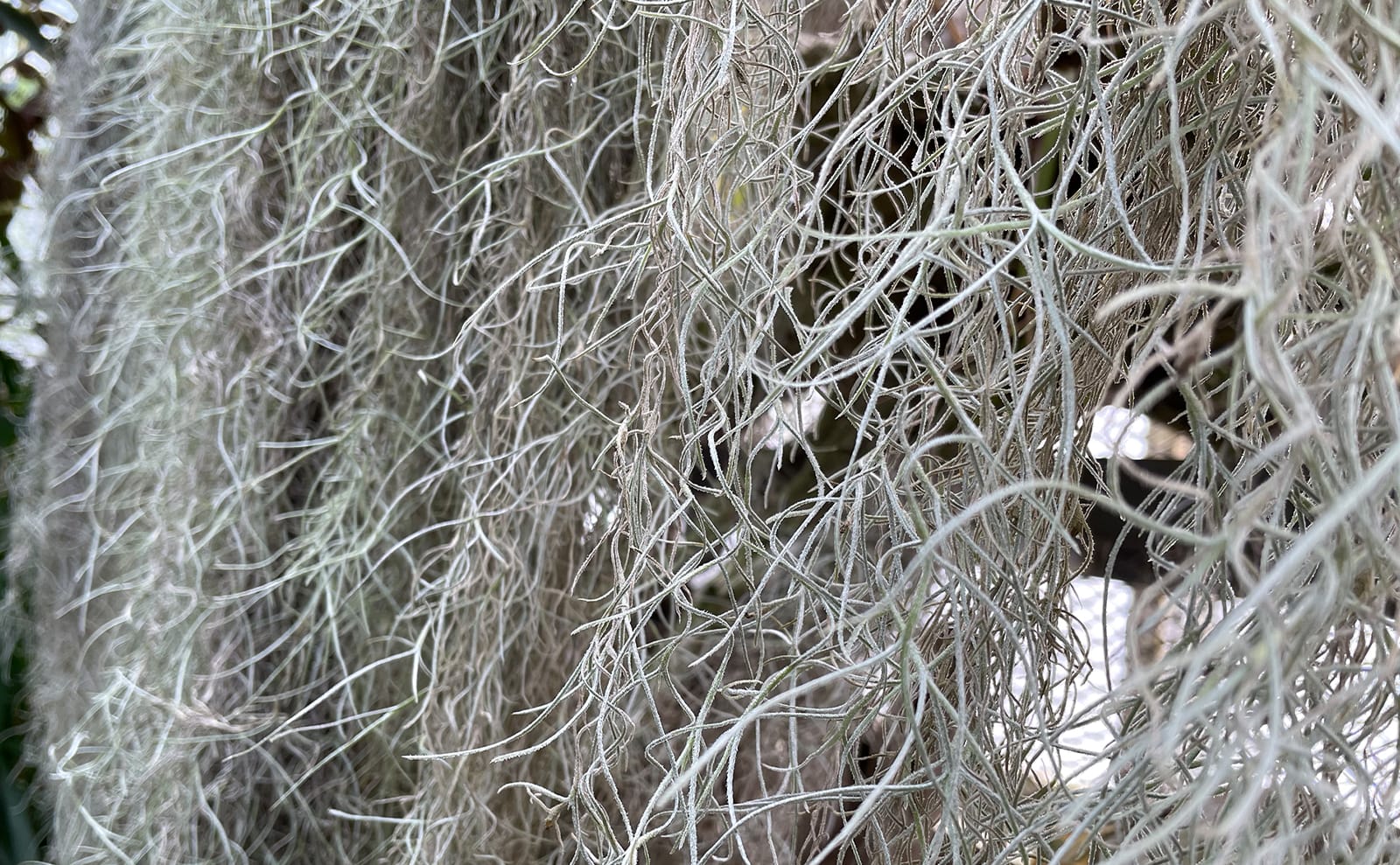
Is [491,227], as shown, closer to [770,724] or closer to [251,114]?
[251,114]

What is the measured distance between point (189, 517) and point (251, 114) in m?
0.23

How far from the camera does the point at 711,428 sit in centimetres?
28

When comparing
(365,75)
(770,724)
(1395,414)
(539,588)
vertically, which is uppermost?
(365,75)

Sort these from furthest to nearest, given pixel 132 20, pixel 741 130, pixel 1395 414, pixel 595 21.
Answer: pixel 132 20 → pixel 595 21 → pixel 741 130 → pixel 1395 414

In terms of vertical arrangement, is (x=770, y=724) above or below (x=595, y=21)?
below

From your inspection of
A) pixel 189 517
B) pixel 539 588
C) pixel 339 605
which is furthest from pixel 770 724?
pixel 189 517

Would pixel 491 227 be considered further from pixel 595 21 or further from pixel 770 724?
pixel 770 724

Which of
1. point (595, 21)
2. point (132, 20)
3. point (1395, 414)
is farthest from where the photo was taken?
point (132, 20)

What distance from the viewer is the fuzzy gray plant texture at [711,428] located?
0.69 ft

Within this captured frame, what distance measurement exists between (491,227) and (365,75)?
0.11m

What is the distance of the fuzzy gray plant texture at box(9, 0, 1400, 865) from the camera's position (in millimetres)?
210

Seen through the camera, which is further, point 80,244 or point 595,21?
point 80,244

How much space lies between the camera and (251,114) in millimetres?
528

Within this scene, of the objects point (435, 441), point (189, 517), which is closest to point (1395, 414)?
point (435, 441)
